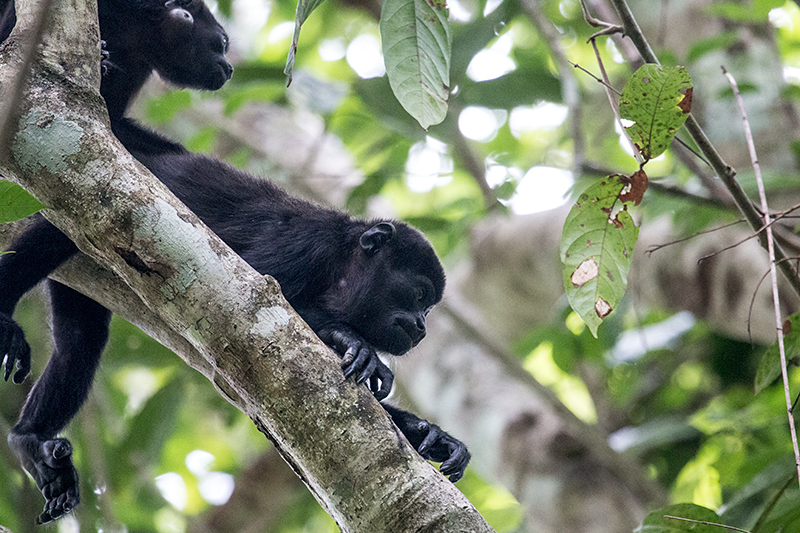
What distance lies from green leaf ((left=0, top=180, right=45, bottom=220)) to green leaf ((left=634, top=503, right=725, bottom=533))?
2139 millimetres

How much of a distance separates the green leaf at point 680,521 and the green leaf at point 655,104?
1.17 m

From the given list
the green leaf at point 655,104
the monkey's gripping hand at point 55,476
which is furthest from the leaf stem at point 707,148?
the monkey's gripping hand at point 55,476

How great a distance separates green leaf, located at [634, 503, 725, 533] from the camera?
256 centimetres

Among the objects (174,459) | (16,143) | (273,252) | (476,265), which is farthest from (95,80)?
(174,459)

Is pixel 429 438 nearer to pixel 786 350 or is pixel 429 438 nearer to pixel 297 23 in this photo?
pixel 786 350

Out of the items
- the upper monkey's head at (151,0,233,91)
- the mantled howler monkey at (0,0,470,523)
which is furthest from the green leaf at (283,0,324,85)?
the upper monkey's head at (151,0,233,91)

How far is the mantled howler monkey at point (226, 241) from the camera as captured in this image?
342 cm

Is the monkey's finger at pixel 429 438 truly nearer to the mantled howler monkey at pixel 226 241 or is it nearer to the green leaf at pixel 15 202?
the mantled howler monkey at pixel 226 241

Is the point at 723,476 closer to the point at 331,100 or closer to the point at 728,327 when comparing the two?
the point at 728,327

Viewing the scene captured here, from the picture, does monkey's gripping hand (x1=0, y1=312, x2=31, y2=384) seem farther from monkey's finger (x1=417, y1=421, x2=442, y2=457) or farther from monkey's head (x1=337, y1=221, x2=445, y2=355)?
monkey's finger (x1=417, y1=421, x2=442, y2=457)

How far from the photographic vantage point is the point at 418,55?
2.64m

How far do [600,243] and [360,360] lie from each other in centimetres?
91

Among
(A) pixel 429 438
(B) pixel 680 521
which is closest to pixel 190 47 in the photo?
(A) pixel 429 438

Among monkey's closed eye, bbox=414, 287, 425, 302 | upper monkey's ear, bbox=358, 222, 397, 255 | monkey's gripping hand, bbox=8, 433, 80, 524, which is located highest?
upper monkey's ear, bbox=358, 222, 397, 255
